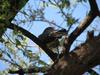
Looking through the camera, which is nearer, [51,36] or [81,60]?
[81,60]

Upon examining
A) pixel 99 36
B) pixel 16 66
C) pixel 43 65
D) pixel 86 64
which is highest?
pixel 16 66

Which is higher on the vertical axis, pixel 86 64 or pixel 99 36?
pixel 99 36

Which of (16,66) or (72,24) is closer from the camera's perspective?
(72,24)

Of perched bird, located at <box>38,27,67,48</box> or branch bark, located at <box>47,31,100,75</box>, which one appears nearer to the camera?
branch bark, located at <box>47,31,100,75</box>

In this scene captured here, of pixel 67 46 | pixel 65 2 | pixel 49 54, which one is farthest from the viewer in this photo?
pixel 49 54

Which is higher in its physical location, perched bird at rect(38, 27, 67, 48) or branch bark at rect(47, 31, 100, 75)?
perched bird at rect(38, 27, 67, 48)

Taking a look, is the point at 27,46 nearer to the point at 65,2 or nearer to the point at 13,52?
the point at 13,52

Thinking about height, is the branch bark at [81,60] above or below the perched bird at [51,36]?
below

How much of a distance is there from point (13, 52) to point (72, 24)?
1520 mm

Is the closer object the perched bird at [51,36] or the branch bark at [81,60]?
the branch bark at [81,60]

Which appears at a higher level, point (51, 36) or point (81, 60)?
point (51, 36)

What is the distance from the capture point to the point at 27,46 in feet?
16.4

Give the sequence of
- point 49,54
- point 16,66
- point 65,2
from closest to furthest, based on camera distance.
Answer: point 65,2, point 49,54, point 16,66

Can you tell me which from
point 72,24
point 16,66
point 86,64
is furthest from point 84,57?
point 16,66
